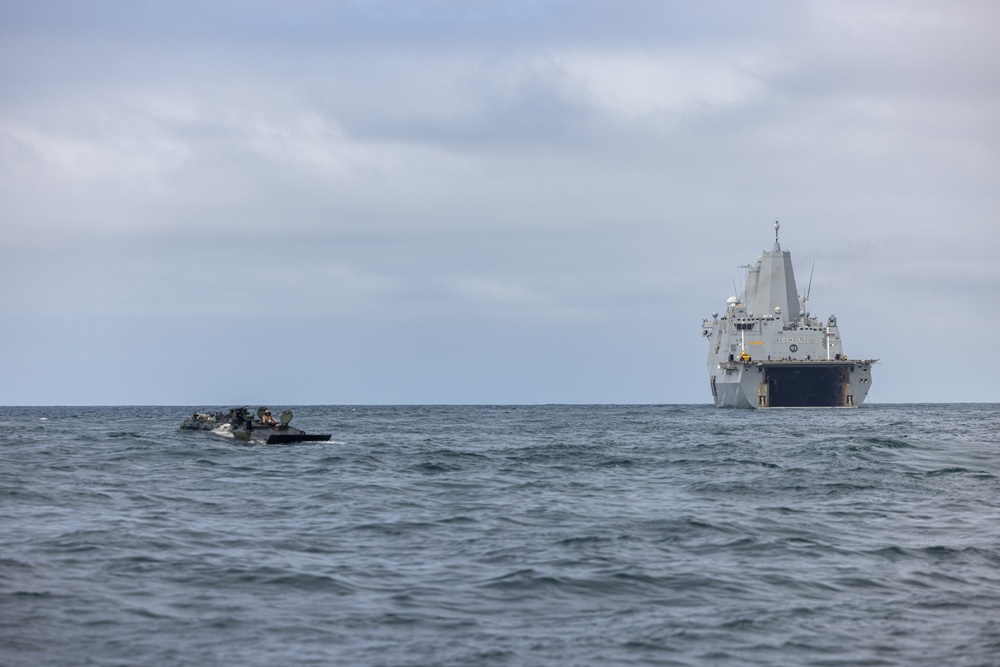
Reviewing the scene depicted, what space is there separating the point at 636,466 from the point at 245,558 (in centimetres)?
2644

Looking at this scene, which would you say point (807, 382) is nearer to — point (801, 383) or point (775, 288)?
point (801, 383)

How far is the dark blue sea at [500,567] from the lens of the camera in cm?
1517

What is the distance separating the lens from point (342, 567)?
20734 millimetres

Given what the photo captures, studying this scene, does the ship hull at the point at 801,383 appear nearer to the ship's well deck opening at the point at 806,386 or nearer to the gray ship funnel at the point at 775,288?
the ship's well deck opening at the point at 806,386

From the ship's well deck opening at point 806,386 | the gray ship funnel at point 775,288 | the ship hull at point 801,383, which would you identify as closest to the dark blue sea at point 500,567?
the ship hull at point 801,383

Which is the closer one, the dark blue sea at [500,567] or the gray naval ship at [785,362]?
the dark blue sea at [500,567]

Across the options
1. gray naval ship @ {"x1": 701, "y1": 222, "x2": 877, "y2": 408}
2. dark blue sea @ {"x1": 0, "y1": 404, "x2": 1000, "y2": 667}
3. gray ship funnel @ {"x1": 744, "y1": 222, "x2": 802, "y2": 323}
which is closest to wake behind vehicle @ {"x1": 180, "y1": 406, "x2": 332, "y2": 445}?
dark blue sea @ {"x1": 0, "y1": 404, "x2": 1000, "y2": 667}

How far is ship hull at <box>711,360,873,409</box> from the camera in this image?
125000 millimetres

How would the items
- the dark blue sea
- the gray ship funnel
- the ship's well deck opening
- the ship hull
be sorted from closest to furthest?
the dark blue sea
the ship hull
the ship's well deck opening
the gray ship funnel

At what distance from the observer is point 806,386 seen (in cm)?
12756

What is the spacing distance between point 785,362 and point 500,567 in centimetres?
10812

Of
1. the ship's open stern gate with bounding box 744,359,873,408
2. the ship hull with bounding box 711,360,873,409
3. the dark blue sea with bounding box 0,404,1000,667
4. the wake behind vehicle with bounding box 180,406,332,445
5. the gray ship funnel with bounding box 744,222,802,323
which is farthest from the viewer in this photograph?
the gray ship funnel with bounding box 744,222,802,323

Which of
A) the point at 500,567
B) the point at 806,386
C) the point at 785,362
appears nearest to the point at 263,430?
the point at 500,567

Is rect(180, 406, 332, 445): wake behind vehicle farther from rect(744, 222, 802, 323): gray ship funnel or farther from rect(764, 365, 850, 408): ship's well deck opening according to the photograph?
rect(744, 222, 802, 323): gray ship funnel
